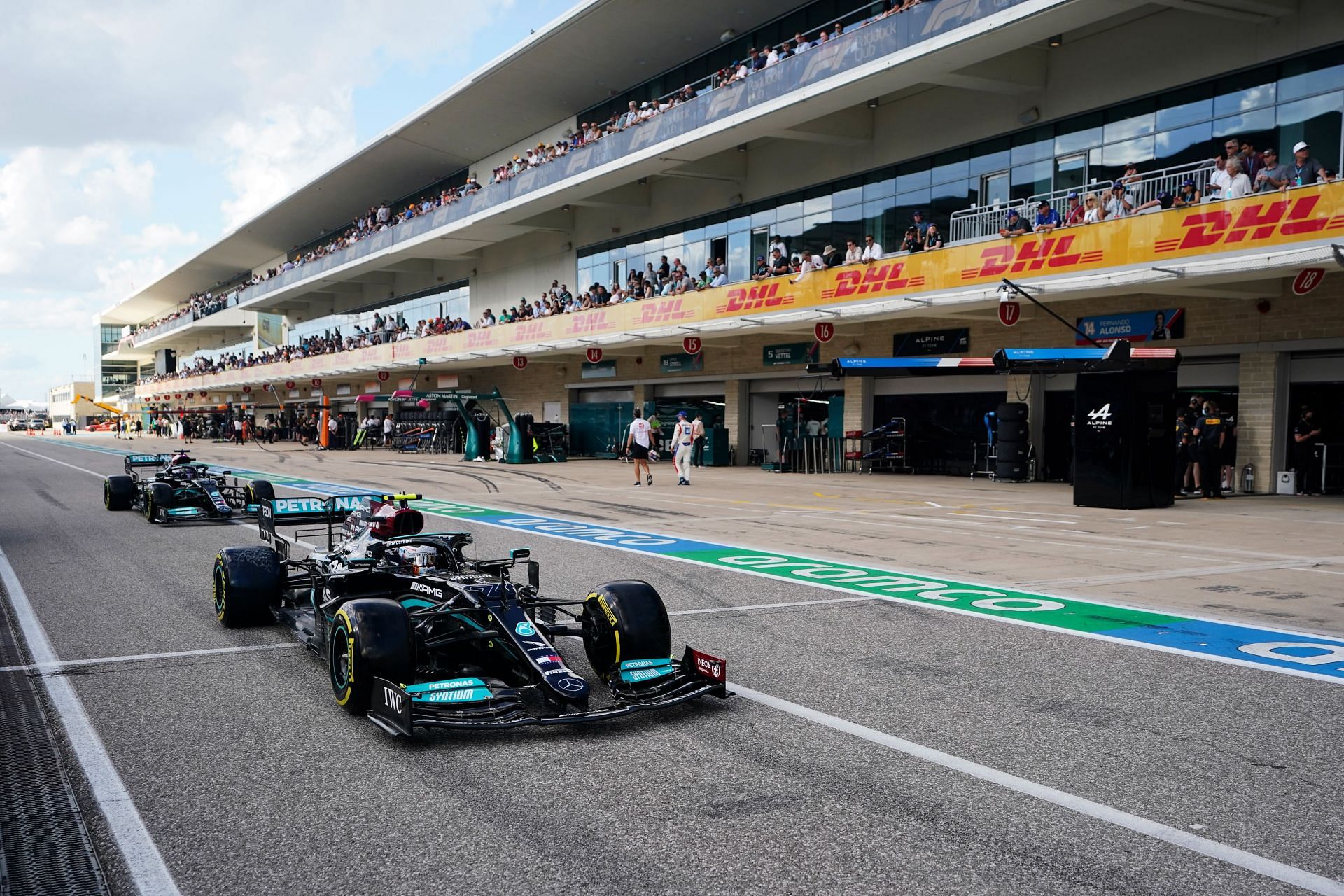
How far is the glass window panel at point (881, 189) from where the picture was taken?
2653 cm

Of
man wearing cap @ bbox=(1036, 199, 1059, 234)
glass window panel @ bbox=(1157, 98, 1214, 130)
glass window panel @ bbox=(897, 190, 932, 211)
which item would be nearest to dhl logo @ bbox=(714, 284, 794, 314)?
glass window panel @ bbox=(897, 190, 932, 211)

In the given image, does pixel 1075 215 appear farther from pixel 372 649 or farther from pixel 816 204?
pixel 372 649

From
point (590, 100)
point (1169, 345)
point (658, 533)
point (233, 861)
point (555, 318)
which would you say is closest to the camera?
point (233, 861)

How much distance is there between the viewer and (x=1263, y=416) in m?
18.8

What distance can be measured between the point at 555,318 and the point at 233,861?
102 ft

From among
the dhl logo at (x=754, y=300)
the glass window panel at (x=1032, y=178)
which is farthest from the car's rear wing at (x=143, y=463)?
the glass window panel at (x=1032, y=178)

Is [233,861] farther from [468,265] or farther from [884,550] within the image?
[468,265]

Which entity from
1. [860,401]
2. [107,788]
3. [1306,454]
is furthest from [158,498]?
[1306,454]

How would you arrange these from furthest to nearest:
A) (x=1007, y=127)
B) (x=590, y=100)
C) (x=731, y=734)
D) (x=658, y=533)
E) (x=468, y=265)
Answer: (x=468, y=265), (x=590, y=100), (x=1007, y=127), (x=658, y=533), (x=731, y=734)

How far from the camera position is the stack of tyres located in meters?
21.9

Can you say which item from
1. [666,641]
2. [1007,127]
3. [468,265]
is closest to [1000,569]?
[666,641]

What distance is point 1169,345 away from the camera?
20.3m

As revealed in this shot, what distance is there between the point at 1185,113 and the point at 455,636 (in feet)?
65.6

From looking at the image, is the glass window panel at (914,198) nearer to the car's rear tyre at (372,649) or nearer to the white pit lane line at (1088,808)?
the white pit lane line at (1088,808)
